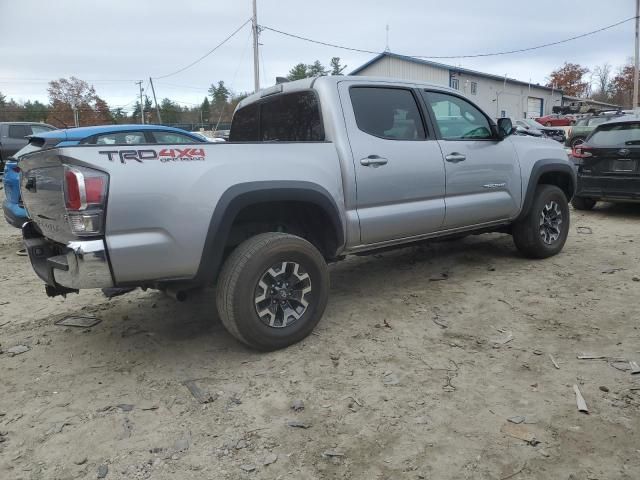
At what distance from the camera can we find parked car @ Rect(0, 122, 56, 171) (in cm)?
1446

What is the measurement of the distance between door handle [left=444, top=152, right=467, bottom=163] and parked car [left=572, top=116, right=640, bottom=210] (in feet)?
15.2

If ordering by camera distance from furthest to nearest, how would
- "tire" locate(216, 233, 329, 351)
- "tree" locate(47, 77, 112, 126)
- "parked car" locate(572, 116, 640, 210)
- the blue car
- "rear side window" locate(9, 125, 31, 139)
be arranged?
"tree" locate(47, 77, 112, 126) → "rear side window" locate(9, 125, 31, 139) → "parked car" locate(572, 116, 640, 210) → the blue car → "tire" locate(216, 233, 329, 351)

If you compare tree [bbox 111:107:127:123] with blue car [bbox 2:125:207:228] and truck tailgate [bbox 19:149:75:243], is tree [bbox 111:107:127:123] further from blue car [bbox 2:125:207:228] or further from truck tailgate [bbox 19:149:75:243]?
truck tailgate [bbox 19:149:75:243]

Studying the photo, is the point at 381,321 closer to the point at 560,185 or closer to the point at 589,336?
the point at 589,336

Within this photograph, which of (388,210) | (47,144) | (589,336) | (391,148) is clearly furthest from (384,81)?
(47,144)

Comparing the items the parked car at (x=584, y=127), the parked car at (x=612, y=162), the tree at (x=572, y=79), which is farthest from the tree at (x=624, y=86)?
the parked car at (x=612, y=162)

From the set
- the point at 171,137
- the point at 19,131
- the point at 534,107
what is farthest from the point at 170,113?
the point at 171,137

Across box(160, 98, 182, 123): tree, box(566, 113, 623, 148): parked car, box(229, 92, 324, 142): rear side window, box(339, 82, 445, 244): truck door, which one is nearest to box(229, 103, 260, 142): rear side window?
box(229, 92, 324, 142): rear side window

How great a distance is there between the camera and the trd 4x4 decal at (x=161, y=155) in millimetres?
2891

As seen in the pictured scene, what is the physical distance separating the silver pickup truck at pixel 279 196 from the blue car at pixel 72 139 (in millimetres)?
2334

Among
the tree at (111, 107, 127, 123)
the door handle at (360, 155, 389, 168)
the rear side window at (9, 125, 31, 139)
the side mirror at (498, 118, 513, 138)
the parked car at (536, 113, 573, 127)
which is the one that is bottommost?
the door handle at (360, 155, 389, 168)

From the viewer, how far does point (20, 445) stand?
2635 millimetres

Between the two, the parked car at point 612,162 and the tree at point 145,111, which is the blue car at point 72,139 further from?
the tree at point 145,111

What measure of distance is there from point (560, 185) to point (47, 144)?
247 inches
